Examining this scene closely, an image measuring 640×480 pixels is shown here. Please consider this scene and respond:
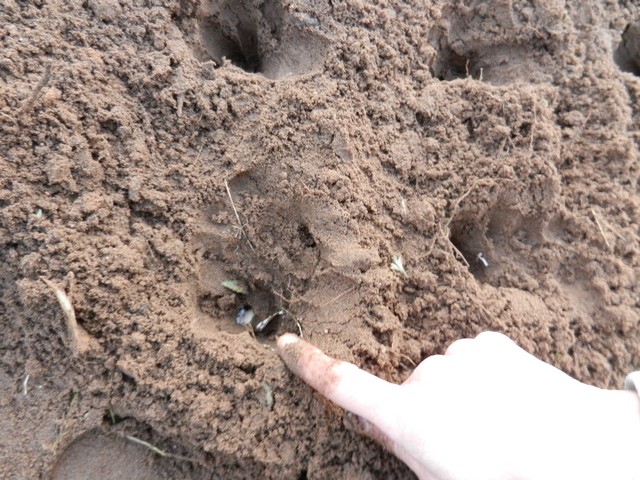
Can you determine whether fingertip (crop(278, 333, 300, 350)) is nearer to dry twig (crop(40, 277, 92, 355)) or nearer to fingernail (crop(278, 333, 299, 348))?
fingernail (crop(278, 333, 299, 348))

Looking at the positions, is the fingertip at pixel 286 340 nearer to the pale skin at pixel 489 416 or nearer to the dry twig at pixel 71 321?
the pale skin at pixel 489 416

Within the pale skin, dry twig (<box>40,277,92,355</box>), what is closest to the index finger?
the pale skin

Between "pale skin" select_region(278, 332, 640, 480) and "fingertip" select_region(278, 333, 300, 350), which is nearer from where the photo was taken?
"pale skin" select_region(278, 332, 640, 480)

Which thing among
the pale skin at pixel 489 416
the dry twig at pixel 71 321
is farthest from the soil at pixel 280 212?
the pale skin at pixel 489 416

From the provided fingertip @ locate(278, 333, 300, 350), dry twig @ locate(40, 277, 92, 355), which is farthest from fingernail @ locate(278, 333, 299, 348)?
dry twig @ locate(40, 277, 92, 355)

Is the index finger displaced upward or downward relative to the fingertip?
upward

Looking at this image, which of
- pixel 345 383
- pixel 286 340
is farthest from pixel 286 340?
pixel 345 383
